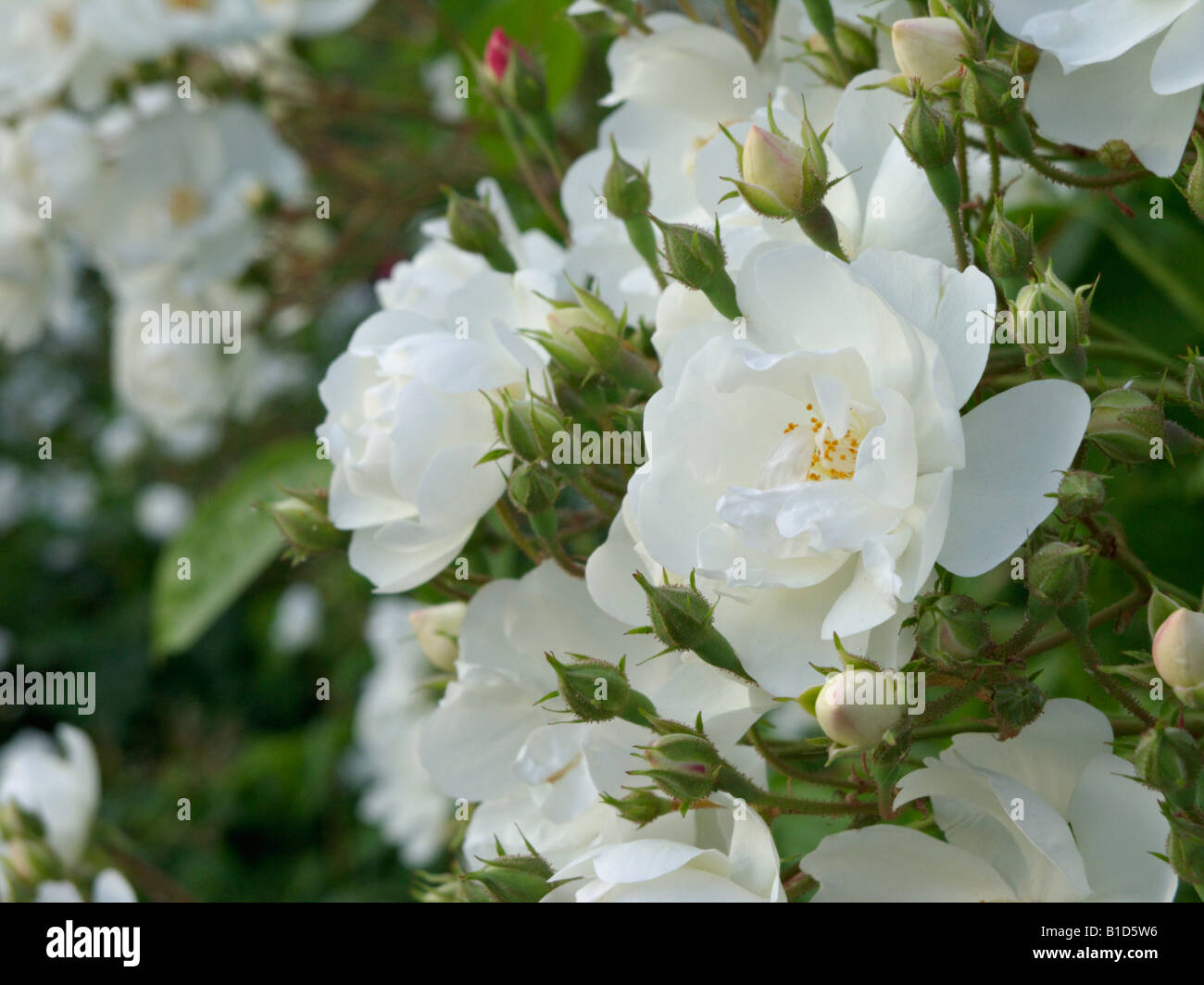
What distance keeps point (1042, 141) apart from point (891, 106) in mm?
98

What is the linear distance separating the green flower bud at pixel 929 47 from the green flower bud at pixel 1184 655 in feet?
0.78

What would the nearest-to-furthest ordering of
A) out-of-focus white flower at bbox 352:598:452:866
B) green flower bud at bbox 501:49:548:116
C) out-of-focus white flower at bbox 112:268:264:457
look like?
green flower bud at bbox 501:49:548:116 < out-of-focus white flower at bbox 112:268:264:457 < out-of-focus white flower at bbox 352:598:452:866

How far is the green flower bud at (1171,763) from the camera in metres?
0.43

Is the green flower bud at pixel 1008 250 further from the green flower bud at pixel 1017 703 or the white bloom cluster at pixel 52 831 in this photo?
the white bloom cluster at pixel 52 831

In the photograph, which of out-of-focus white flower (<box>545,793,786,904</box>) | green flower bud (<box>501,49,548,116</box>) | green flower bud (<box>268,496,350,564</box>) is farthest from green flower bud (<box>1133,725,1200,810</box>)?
green flower bud (<box>501,49,548,116</box>)

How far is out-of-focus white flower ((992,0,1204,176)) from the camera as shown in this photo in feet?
1.59

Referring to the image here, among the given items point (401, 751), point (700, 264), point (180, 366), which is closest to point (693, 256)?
point (700, 264)

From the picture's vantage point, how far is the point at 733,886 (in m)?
0.47

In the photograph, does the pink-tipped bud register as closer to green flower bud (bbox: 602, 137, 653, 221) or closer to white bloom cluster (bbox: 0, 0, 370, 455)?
green flower bud (bbox: 602, 137, 653, 221)

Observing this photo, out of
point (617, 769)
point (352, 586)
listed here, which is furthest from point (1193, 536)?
point (352, 586)

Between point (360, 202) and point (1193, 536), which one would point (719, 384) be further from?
point (360, 202)

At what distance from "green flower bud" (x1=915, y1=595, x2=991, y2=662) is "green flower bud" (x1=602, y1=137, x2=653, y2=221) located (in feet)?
0.83

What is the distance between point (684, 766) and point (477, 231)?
1.06ft

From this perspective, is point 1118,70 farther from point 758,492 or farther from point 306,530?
point 306,530
